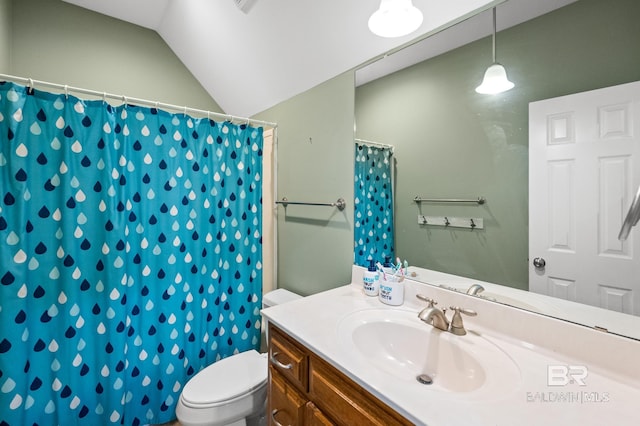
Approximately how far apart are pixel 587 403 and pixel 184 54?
10.1ft

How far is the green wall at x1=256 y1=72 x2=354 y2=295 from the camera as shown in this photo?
5.09ft

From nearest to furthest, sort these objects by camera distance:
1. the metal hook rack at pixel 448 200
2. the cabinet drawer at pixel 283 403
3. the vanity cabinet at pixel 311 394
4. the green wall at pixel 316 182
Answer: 1. the vanity cabinet at pixel 311 394
2. the cabinet drawer at pixel 283 403
3. the metal hook rack at pixel 448 200
4. the green wall at pixel 316 182

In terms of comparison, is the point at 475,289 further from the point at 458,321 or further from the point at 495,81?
the point at 495,81

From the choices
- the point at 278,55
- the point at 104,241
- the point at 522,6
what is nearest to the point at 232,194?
the point at 104,241

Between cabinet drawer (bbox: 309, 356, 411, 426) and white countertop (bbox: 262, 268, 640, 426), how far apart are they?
39 mm

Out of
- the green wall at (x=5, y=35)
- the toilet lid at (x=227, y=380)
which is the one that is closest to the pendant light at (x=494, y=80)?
the toilet lid at (x=227, y=380)

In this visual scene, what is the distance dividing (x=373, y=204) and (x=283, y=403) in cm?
95

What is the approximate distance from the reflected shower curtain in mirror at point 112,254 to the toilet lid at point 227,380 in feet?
1.06

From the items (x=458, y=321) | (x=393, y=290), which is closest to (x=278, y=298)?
(x=393, y=290)

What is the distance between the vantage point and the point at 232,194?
185 centimetres

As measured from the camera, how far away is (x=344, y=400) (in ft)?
2.61

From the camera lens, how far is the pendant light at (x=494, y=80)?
1.00 m

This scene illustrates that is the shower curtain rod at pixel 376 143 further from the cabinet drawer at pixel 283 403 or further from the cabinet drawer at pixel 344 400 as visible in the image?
the cabinet drawer at pixel 283 403

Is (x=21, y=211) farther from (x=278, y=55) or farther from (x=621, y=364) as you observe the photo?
(x=621, y=364)
